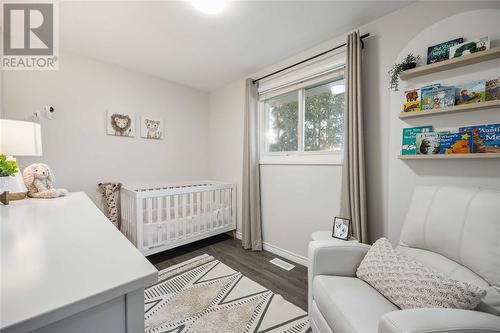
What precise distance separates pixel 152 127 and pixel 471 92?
10.2ft

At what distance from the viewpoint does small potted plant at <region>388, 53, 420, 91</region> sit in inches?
60.2

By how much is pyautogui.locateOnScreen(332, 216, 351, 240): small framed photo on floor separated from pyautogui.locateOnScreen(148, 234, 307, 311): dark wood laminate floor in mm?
614

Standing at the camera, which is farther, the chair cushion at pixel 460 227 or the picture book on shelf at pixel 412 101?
the picture book on shelf at pixel 412 101

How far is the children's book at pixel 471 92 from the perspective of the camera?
4.22 ft

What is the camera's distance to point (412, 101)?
1.55m

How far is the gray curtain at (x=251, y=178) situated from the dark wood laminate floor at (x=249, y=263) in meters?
0.20

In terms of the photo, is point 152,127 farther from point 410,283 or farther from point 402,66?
point 410,283

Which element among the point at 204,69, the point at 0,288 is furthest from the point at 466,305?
the point at 204,69

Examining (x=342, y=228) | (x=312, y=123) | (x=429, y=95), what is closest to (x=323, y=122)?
(x=312, y=123)

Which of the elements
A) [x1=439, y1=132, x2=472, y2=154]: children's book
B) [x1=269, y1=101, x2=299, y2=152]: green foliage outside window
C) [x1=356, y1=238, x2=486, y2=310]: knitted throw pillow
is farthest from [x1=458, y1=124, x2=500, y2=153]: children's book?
[x1=269, y1=101, x2=299, y2=152]: green foliage outside window

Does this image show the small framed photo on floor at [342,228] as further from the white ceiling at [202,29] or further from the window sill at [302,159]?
the white ceiling at [202,29]

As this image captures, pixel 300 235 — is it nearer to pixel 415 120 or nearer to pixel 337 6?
pixel 415 120

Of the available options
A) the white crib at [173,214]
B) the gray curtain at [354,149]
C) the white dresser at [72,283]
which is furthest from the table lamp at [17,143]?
the gray curtain at [354,149]

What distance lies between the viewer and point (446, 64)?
4.47ft
